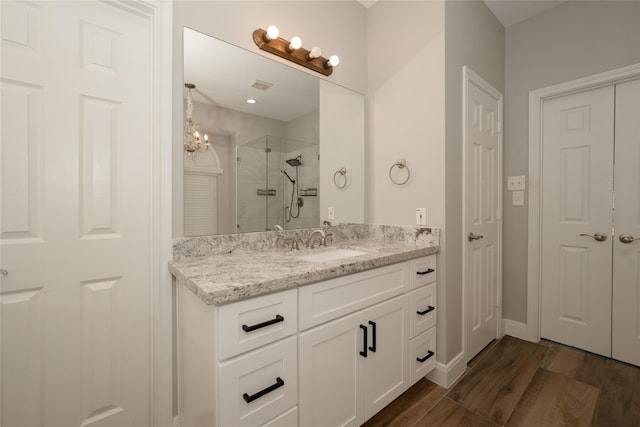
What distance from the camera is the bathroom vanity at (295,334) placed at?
0.95m

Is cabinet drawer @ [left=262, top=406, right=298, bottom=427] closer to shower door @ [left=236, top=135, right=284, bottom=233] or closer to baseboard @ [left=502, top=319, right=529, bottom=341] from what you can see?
shower door @ [left=236, top=135, right=284, bottom=233]

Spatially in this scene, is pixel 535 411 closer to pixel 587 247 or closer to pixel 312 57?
pixel 587 247

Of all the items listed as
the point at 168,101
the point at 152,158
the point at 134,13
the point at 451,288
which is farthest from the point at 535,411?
the point at 134,13

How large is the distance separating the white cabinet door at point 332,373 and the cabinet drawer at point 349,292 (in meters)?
0.05

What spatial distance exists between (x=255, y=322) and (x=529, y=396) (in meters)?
1.82

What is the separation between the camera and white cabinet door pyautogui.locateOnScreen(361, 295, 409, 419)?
1.39 meters

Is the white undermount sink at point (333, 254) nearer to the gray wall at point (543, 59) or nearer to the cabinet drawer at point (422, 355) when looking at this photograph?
the cabinet drawer at point (422, 355)

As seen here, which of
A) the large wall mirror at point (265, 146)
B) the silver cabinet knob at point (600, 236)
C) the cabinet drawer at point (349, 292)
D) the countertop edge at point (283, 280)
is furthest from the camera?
the silver cabinet knob at point (600, 236)

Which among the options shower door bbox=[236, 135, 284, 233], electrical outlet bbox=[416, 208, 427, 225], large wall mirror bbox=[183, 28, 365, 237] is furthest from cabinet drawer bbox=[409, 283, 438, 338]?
shower door bbox=[236, 135, 284, 233]

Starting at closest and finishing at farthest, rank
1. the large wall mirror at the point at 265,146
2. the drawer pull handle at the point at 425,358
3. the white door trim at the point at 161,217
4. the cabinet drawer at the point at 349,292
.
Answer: the cabinet drawer at the point at 349,292 < the white door trim at the point at 161,217 < the large wall mirror at the point at 265,146 < the drawer pull handle at the point at 425,358

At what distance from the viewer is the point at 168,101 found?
52.4 inches

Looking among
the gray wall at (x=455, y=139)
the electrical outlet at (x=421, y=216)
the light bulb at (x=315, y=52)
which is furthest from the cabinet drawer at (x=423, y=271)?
the light bulb at (x=315, y=52)

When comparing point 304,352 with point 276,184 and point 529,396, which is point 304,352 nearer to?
point 276,184

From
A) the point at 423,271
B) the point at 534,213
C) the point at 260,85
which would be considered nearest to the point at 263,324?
the point at 423,271
